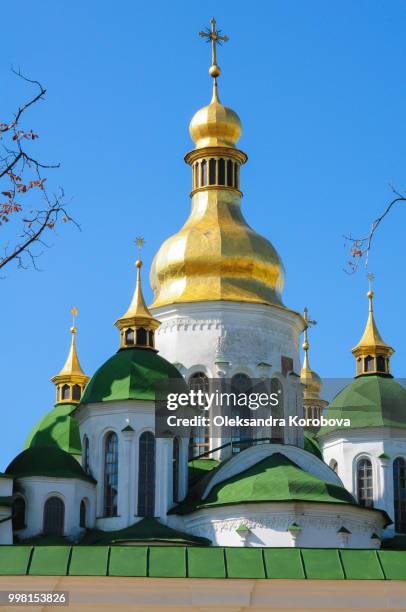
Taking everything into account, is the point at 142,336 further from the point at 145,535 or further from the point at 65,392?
the point at 65,392

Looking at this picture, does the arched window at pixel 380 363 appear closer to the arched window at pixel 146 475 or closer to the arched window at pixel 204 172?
the arched window at pixel 204 172

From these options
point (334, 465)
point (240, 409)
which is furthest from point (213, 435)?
point (334, 465)

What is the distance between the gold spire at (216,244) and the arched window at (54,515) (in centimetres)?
727

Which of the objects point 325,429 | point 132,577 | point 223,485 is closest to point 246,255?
point 325,429

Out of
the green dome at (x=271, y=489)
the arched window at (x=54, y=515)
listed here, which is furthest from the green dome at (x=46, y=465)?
the green dome at (x=271, y=489)

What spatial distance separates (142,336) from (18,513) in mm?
5996

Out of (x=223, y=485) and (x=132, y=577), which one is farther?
(x=223, y=485)

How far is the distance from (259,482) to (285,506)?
123 centimetres

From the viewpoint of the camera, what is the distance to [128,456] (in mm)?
40094

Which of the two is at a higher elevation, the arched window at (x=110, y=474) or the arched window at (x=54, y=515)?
the arched window at (x=110, y=474)

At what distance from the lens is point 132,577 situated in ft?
74.2

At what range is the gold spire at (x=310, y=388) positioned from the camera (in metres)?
54.8

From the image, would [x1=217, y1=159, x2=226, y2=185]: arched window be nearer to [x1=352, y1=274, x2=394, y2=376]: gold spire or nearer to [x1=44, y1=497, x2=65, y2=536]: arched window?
[x1=352, y1=274, x2=394, y2=376]: gold spire

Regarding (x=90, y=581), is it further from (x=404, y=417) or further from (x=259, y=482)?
(x=404, y=417)
